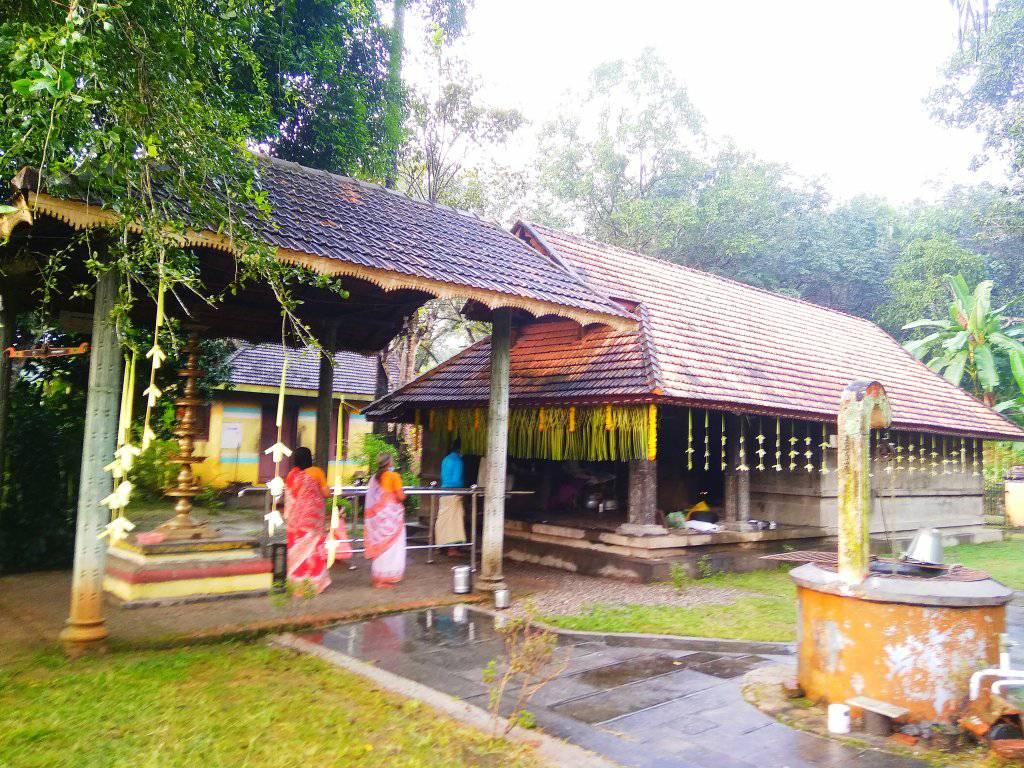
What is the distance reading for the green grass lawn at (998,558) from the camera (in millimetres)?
11172

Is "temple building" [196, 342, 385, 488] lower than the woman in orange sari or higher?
higher

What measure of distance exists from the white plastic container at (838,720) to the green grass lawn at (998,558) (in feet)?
25.1

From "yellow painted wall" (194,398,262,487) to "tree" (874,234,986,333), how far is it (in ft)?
72.4

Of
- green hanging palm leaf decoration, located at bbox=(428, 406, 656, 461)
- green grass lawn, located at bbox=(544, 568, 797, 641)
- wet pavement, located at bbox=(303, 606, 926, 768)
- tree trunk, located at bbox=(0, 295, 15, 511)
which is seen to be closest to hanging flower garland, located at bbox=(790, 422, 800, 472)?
green grass lawn, located at bbox=(544, 568, 797, 641)

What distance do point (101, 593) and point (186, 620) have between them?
1.06 meters

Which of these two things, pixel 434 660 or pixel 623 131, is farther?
pixel 623 131

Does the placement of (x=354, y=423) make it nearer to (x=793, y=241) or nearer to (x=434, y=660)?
(x=434, y=660)

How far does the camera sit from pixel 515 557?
449 inches

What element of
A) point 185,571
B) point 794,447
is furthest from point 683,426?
point 185,571

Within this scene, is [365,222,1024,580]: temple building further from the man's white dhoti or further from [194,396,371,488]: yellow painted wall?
[194,396,371,488]: yellow painted wall

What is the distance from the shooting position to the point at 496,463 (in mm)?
8180

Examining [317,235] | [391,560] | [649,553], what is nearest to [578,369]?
[649,553]

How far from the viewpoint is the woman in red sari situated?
7766 mm

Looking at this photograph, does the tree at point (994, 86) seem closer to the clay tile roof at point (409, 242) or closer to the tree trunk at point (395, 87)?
the tree trunk at point (395, 87)
